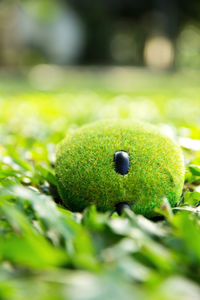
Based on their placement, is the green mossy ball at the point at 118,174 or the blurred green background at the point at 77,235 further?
the green mossy ball at the point at 118,174

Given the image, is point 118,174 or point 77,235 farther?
point 118,174

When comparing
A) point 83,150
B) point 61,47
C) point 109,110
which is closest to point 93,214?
point 83,150

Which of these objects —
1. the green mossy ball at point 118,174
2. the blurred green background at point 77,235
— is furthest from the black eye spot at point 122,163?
the blurred green background at point 77,235

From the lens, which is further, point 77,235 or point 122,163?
point 122,163

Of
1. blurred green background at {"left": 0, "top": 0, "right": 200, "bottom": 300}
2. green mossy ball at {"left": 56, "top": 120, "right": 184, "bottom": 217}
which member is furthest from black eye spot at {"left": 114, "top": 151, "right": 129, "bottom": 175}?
blurred green background at {"left": 0, "top": 0, "right": 200, "bottom": 300}

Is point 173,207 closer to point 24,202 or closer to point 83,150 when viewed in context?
point 83,150

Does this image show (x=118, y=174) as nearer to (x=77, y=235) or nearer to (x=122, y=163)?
(x=122, y=163)

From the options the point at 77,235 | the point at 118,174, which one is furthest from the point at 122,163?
the point at 77,235

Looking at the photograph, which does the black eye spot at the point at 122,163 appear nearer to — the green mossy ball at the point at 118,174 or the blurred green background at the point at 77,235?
the green mossy ball at the point at 118,174
